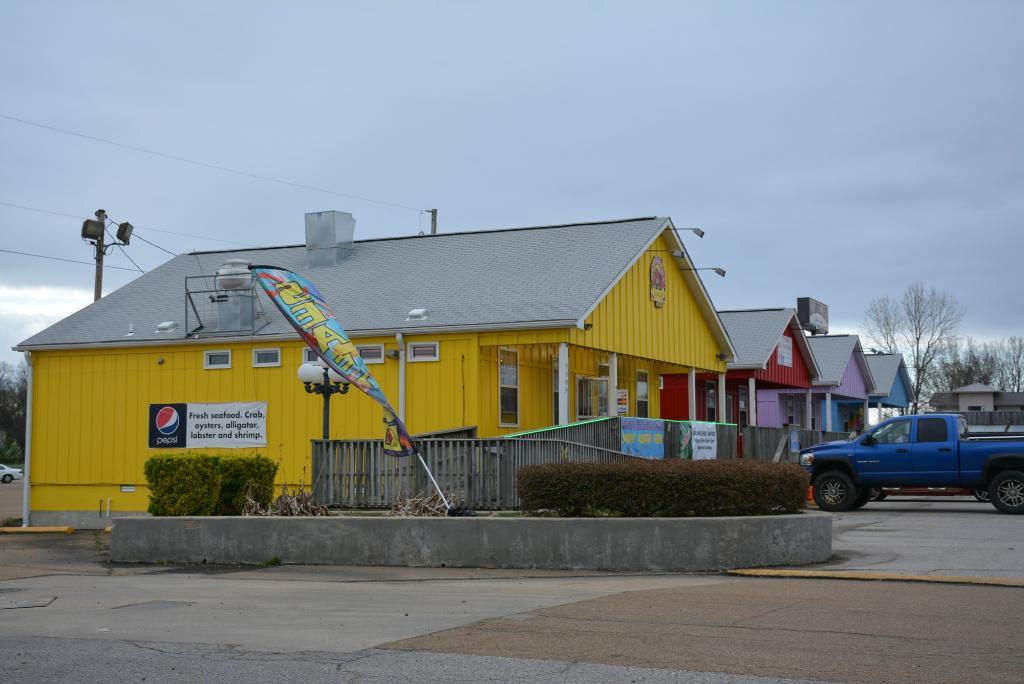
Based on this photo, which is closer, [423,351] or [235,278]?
[423,351]

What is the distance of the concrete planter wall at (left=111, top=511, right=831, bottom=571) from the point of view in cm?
1442

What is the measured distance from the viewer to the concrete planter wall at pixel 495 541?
14.4 metres

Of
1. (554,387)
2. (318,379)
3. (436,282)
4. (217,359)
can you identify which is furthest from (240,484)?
(554,387)

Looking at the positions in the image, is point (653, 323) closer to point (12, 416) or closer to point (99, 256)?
point (99, 256)

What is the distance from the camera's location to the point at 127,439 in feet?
84.3

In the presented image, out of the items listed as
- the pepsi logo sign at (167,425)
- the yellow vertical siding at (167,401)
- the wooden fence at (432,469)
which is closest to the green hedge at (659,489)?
the wooden fence at (432,469)

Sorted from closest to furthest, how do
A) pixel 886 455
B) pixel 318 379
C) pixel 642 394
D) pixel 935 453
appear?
1. pixel 318 379
2. pixel 935 453
3. pixel 886 455
4. pixel 642 394

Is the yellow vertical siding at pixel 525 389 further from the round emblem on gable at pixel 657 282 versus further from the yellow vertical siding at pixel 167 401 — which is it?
the round emblem on gable at pixel 657 282

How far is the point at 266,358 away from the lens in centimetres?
2481

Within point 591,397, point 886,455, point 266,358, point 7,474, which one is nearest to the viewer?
point 886,455

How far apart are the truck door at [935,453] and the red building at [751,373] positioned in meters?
7.21

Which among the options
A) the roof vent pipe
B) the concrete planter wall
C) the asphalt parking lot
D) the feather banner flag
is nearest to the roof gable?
the roof vent pipe

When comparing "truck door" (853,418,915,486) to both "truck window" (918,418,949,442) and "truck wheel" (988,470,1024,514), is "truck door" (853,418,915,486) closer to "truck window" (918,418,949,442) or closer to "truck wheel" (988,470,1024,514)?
"truck window" (918,418,949,442)

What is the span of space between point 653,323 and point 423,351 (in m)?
6.14
